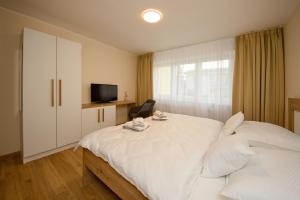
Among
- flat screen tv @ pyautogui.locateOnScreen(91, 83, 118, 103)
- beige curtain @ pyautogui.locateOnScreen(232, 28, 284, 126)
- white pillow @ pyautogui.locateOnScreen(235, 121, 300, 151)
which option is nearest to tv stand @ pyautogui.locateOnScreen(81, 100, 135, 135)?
flat screen tv @ pyautogui.locateOnScreen(91, 83, 118, 103)

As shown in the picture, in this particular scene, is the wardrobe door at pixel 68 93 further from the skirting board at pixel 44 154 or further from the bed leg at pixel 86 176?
the bed leg at pixel 86 176

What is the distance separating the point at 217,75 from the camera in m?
3.21

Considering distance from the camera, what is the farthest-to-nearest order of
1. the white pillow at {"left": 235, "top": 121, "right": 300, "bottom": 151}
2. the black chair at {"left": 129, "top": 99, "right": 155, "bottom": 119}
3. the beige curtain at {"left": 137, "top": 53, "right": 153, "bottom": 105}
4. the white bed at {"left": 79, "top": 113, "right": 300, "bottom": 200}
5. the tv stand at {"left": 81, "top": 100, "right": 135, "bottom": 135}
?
the beige curtain at {"left": 137, "top": 53, "right": 153, "bottom": 105} → the black chair at {"left": 129, "top": 99, "right": 155, "bottom": 119} → the tv stand at {"left": 81, "top": 100, "right": 135, "bottom": 135} → the white pillow at {"left": 235, "top": 121, "right": 300, "bottom": 151} → the white bed at {"left": 79, "top": 113, "right": 300, "bottom": 200}

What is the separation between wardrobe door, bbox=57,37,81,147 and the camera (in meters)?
2.41

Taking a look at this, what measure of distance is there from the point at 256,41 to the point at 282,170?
2847mm

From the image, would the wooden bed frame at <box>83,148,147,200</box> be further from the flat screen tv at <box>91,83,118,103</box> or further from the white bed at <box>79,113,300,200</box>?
the flat screen tv at <box>91,83,118,103</box>

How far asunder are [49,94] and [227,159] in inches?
108

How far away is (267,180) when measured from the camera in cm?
75

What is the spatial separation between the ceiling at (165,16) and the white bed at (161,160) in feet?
6.08

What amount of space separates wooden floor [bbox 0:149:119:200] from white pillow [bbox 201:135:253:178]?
45.4 inches

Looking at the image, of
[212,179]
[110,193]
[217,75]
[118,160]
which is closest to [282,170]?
[212,179]

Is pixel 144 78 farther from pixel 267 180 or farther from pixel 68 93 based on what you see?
pixel 267 180

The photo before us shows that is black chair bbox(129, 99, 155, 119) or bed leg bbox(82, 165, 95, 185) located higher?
black chair bbox(129, 99, 155, 119)

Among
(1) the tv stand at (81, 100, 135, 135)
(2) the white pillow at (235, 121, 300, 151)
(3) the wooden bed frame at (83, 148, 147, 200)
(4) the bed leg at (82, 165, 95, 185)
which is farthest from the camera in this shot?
(1) the tv stand at (81, 100, 135, 135)
